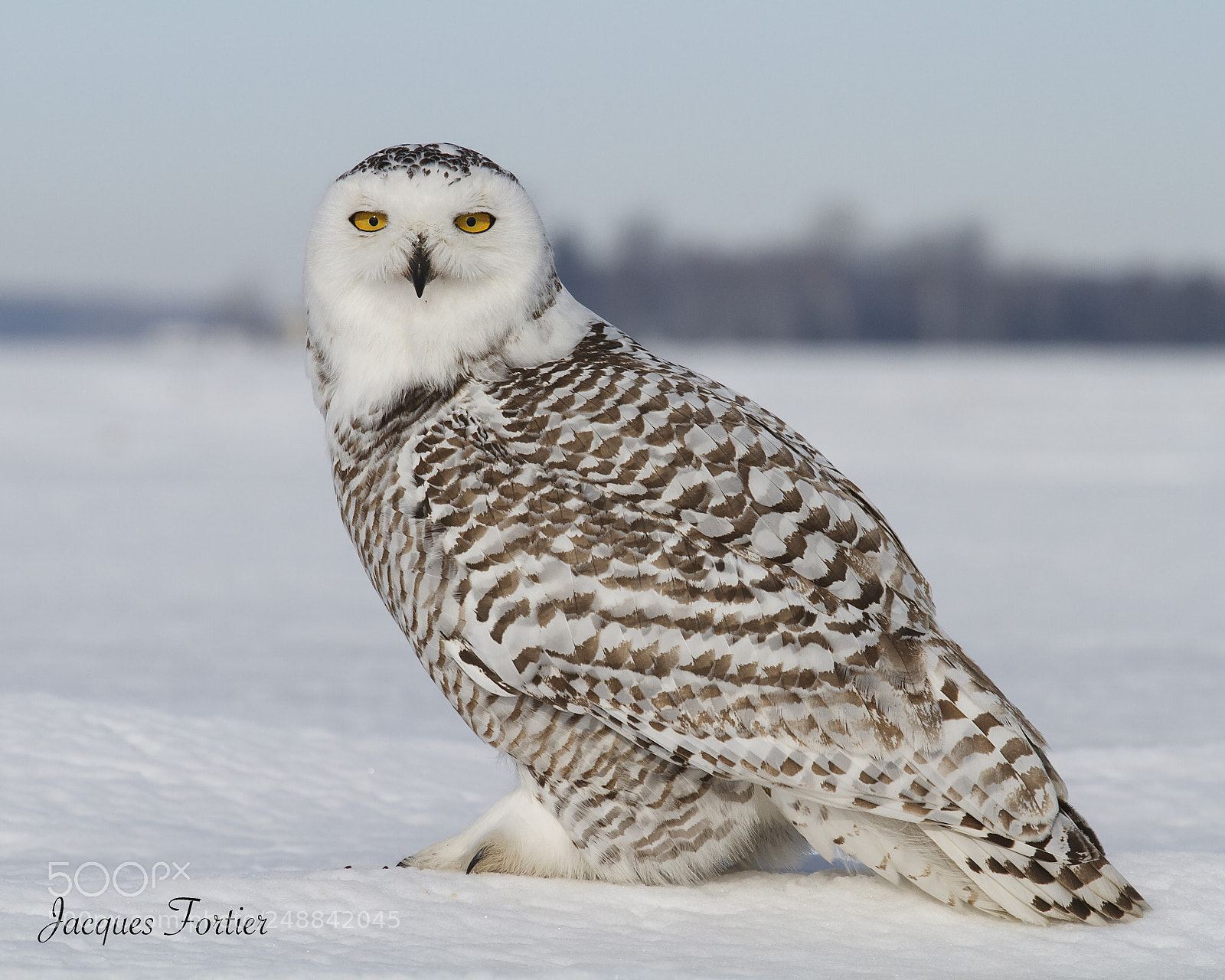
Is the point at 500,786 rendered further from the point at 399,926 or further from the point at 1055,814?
the point at 1055,814

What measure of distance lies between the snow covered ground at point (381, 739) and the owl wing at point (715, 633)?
36 centimetres

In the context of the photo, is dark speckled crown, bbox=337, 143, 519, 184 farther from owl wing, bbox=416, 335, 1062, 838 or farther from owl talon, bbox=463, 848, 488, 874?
owl talon, bbox=463, 848, 488, 874

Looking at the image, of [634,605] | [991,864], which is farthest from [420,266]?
[991,864]

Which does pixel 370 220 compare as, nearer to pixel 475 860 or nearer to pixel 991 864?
pixel 475 860

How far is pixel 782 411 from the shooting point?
21.7 metres

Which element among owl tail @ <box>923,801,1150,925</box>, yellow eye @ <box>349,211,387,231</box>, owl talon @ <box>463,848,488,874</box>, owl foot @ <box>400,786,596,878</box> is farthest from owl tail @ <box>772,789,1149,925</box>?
yellow eye @ <box>349,211,387,231</box>

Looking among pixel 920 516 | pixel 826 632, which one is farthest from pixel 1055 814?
pixel 920 516

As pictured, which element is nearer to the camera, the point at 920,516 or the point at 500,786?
the point at 500,786

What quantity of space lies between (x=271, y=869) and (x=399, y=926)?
1.89 feet

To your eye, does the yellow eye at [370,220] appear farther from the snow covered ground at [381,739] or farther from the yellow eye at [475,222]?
the snow covered ground at [381,739]

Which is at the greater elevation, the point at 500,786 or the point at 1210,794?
the point at 1210,794

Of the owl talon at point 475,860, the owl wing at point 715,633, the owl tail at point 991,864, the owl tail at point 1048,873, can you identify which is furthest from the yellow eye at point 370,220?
the owl tail at point 1048,873

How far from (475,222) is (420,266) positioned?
7.7 inches

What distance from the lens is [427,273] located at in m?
3.06
